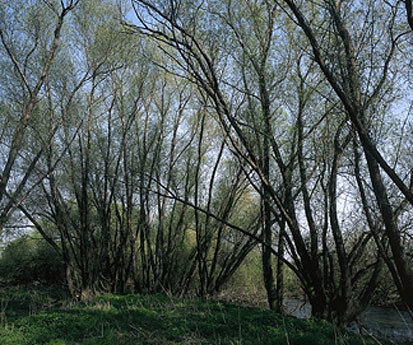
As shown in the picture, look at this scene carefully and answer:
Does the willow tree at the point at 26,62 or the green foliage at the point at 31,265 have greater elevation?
the willow tree at the point at 26,62

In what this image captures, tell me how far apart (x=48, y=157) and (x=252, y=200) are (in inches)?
230

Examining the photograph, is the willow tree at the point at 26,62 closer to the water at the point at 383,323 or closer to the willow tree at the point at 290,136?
the willow tree at the point at 290,136

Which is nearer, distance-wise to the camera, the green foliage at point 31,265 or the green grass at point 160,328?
the green grass at point 160,328

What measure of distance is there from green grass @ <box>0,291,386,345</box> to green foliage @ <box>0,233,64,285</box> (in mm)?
8942

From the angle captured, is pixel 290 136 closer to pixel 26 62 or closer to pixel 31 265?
pixel 26 62

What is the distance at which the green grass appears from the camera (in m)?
4.70

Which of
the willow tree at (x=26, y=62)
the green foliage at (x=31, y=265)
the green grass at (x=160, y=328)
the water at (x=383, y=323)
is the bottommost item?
the water at (x=383, y=323)

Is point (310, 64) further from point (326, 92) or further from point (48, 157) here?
point (48, 157)

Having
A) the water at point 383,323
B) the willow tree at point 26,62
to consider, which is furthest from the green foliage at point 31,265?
the water at point 383,323

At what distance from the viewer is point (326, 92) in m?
6.71

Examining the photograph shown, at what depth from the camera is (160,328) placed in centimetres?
557

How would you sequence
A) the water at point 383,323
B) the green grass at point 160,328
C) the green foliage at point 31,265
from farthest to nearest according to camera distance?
the green foliage at point 31,265, the water at point 383,323, the green grass at point 160,328

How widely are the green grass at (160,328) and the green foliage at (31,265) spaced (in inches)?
352

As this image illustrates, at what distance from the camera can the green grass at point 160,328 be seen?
470 centimetres
